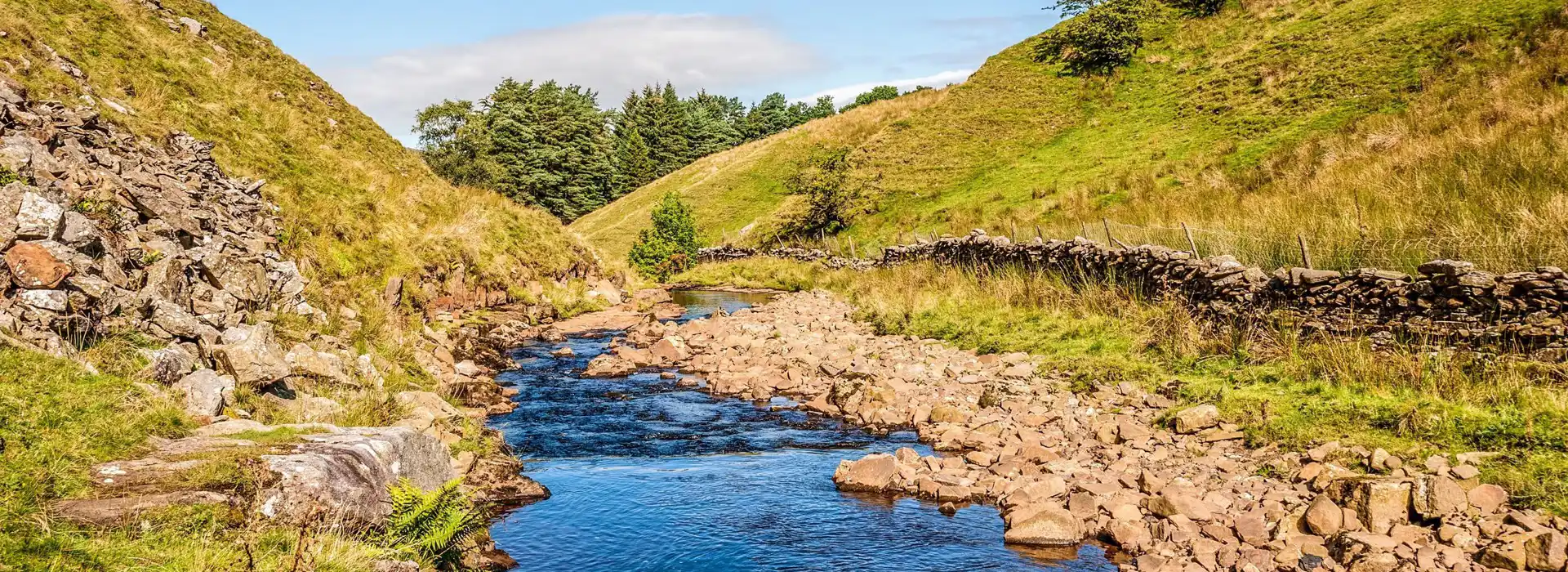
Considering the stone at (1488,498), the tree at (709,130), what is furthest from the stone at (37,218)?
the tree at (709,130)

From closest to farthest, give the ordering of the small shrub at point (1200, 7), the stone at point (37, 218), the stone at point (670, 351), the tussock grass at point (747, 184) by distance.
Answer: the stone at point (37, 218)
the stone at point (670, 351)
the small shrub at point (1200, 7)
the tussock grass at point (747, 184)

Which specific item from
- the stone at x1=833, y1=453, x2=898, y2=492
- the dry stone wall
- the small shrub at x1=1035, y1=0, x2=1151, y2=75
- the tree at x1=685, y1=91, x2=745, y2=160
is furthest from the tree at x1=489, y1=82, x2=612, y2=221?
the stone at x1=833, y1=453, x2=898, y2=492

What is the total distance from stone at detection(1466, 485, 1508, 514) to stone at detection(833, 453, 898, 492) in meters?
5.55

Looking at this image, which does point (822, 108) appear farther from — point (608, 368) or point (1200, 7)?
point (608, 368)

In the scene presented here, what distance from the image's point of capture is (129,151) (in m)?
14.5

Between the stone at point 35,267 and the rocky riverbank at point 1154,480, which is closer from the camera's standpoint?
the rocky riverbank at point 1154,480

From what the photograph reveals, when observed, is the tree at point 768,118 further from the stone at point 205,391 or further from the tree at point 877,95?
the stone at point 205,391

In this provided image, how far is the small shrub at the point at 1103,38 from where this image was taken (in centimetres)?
5656

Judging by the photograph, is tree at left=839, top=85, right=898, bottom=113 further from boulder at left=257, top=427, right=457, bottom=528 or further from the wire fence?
boulder at left=257, top=427, right=457, bottom=528

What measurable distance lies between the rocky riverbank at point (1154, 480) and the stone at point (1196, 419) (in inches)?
0.7

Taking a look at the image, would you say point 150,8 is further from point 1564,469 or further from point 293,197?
point 1564,469

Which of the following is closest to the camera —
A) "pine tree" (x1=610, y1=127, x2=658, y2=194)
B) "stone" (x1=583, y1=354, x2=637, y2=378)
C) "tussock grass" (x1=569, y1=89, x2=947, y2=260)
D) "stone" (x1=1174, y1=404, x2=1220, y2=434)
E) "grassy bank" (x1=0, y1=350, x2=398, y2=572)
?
"grassy bank" (x1=0, y1=350, x2=398, y2=572)

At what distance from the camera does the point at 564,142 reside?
80312 millimetres

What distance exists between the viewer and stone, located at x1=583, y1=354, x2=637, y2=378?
18781 millimetres
